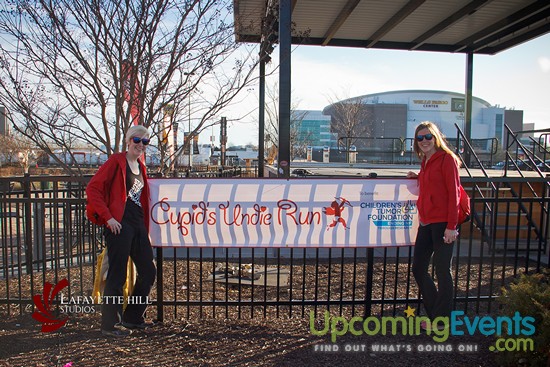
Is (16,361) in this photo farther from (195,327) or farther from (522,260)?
(522,260)

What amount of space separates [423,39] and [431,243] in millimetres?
8742

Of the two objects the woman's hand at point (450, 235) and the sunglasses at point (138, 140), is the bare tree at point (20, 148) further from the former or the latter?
the woman's hand at point (450, 235)

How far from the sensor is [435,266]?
3.78 m

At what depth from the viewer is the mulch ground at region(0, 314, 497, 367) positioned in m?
3.31

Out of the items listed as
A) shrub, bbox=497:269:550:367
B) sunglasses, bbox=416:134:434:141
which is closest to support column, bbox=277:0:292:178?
sunglasses, bbox=416:134:434:141

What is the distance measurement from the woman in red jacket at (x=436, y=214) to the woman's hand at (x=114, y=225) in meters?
2.63

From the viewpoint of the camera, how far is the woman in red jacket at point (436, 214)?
351 cm

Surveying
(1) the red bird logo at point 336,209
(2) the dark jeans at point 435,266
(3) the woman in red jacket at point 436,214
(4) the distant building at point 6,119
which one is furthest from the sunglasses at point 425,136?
(4) the distant building at point 6,119

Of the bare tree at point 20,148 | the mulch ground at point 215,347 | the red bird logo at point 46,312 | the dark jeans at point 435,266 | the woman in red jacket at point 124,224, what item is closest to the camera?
the mulch ground at point 215,347

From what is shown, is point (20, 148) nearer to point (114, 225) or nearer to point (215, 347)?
point (114, 225)

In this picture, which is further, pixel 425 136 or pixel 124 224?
pixel 425 136

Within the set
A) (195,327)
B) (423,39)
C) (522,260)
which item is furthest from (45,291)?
(423,39)

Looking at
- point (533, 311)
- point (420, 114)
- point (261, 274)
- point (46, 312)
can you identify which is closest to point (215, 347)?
point (46, 312)

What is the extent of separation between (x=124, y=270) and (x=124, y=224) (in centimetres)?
40
